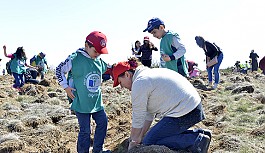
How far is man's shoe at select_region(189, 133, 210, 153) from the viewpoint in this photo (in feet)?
14.6

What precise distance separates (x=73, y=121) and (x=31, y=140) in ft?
4.33

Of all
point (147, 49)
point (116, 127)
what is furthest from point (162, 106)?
point (147, 49)

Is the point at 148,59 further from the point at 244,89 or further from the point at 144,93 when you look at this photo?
the point at 144,93

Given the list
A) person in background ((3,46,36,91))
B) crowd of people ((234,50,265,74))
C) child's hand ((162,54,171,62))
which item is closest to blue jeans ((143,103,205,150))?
child's hand ((162,54,171,62))

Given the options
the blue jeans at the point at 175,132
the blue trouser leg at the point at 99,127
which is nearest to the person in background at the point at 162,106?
the blue jeans at the point at 175,132

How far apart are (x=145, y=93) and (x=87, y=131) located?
1327mm

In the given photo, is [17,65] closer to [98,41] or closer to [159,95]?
[98,41]

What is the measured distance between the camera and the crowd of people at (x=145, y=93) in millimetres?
4281

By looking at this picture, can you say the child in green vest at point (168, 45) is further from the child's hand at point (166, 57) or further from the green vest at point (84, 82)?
the green vest at point (84, 82)

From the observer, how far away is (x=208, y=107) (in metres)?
8.08

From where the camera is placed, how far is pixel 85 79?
16.5 feet

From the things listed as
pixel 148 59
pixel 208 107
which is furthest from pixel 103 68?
pixel 148 59

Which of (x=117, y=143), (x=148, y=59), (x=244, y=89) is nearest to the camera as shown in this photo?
(x=117, y=143)

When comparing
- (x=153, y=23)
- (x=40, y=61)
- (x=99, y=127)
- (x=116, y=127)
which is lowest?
(x=116, y=127)
